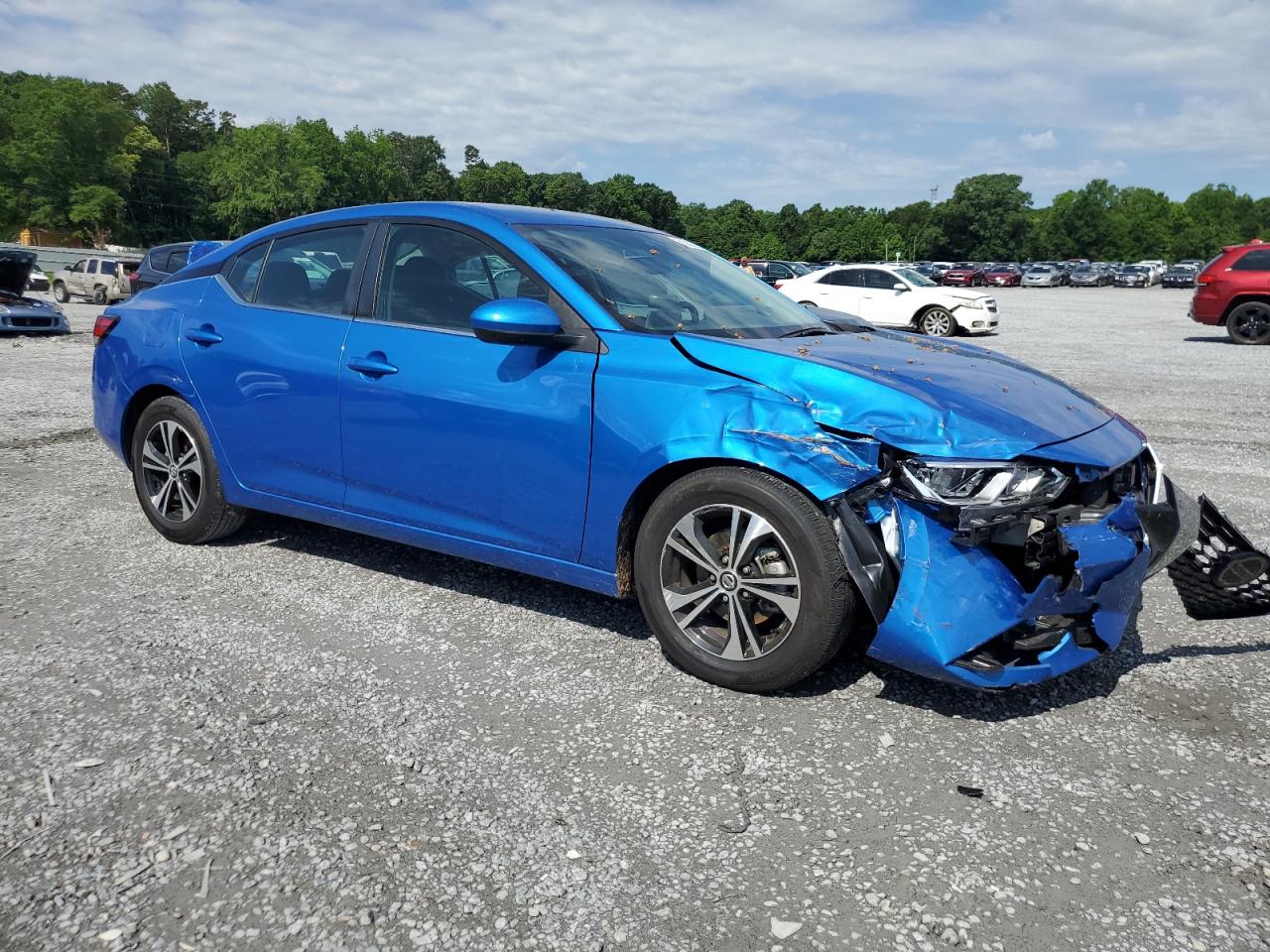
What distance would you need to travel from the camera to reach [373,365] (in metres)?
4.05

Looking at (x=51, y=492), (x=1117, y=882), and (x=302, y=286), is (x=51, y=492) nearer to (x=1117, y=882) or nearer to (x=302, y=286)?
(x=302, y=286)

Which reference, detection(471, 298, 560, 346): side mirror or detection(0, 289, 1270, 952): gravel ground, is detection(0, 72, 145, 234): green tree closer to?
detection(0, 289, 1270, 952): gravel ground

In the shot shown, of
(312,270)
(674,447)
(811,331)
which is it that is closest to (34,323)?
(312,270)

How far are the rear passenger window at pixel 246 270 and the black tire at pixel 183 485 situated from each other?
63cm

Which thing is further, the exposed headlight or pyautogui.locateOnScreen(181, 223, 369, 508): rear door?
pyautogui.locateOnScreen(181, 223, 369, 508): rear door

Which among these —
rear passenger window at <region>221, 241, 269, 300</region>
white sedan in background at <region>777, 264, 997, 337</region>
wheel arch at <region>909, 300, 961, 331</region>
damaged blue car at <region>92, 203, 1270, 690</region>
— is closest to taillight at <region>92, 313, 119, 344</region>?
damaged blue car at <region>92, 203, 1270, 690</region>

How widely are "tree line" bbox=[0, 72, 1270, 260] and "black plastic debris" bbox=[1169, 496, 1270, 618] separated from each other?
246 ft

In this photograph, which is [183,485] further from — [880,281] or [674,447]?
[880,281]

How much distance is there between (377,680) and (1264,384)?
12155 millimetres

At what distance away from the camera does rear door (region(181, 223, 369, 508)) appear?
427 centimetres

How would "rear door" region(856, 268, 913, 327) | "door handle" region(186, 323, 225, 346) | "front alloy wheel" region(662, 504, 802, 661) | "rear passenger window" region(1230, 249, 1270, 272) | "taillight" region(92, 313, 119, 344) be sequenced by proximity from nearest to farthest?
"front alloy wheel" region(662, 504, 802, 661)
"door handle" region(186, 323, 225, 346)
"taillight" region(92, 313, 119, 344)
"rear passenger window" region(1230, 249, 1270, 272)
"rear door" region(856, 268, 913, 327)

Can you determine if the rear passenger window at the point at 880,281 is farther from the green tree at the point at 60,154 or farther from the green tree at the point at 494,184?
the green tree at the point at 494,184

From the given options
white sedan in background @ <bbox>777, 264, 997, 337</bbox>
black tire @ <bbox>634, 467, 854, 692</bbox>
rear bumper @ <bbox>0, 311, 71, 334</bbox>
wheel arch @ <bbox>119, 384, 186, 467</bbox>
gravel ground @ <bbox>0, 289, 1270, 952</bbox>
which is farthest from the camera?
white sedan in background @ <bbox>777, 264, 997, 337</bbox>

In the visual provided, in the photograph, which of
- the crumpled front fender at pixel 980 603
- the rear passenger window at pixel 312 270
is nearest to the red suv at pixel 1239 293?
the crumpled front fender at pixel 980 603
